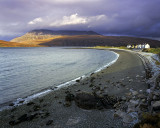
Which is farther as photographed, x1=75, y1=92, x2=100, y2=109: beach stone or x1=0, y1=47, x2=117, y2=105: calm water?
x1=0, y1=47, x2=117, y2=105: calm water

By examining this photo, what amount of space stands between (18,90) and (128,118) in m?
11.5

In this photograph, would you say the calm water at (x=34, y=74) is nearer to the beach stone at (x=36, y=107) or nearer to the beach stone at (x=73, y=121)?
the beach stone at (x=36, y=107)

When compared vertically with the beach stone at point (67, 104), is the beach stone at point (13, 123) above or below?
below

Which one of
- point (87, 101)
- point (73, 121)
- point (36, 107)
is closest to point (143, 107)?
point (87, 101)

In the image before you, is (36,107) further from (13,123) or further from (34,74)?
(34,74)

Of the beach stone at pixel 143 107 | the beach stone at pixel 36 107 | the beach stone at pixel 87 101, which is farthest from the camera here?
the beach stone at pixel 36 107

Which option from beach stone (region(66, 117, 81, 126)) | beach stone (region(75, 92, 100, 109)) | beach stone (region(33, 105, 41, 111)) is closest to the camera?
beach stone (region(66, 117, 81, 126))

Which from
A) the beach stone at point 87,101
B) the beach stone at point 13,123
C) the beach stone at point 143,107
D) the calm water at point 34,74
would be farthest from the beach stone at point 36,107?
the beach stone at point 143,107

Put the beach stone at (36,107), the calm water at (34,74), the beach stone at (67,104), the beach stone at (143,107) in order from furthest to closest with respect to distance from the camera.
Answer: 1. the calm water at (34,74)
2. the beach stone at (67,104)
3. the beach stone at (36,107)
4. the beach stone at (143,107)

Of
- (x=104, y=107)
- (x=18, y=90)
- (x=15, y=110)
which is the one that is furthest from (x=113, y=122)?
(x=18, y=90)

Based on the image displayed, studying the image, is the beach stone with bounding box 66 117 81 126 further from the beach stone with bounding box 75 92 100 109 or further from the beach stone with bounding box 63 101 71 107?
the beach stone with bounding box 63 101 71 107

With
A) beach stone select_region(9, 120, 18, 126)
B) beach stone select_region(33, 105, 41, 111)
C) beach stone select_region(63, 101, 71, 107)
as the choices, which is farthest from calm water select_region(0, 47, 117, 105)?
beach stone select_region(63, 101, 71, 107)

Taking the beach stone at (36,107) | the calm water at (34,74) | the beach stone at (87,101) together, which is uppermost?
the beach stone at (87,101)

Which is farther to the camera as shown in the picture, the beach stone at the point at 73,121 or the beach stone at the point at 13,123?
the beach stone at the point at 13,123
